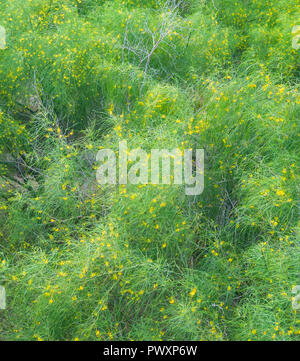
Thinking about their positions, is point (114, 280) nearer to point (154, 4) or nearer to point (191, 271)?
point (191, 271)

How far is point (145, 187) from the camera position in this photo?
383 centimetres

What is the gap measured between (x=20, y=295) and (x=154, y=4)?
546cm

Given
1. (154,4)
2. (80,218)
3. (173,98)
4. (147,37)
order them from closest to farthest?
1. (80,218)
2. (173,98)
3. (147,37)
4. (154,4)

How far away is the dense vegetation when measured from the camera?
3533 millimetres

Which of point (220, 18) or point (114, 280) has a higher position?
point (220, 18)

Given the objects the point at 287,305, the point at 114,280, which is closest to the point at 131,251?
the point at 114,280

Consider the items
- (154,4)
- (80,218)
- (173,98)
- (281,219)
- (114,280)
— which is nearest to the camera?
(114,280)

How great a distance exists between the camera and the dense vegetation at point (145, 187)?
11.6ft

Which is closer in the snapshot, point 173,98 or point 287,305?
point 287,305

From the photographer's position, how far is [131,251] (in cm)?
368

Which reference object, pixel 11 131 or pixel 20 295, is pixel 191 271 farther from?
pixel 11 131

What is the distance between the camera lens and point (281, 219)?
3.95 metres
